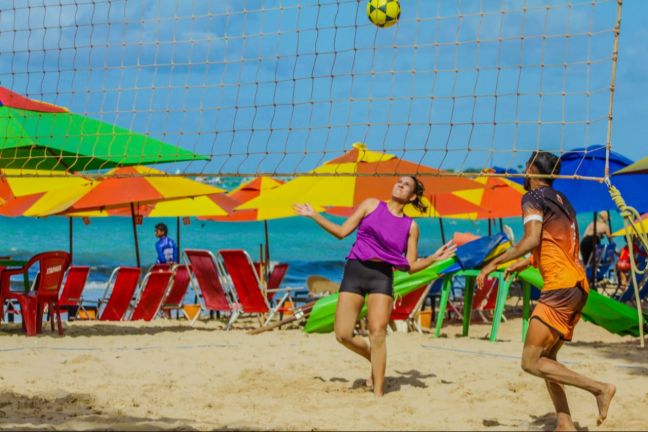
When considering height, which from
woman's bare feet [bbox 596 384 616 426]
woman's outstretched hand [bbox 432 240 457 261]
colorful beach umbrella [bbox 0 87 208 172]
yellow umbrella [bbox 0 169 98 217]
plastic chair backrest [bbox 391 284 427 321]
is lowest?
woman's bare feet [bbox 596 384 616 426]

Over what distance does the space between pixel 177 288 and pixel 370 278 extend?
564 cm

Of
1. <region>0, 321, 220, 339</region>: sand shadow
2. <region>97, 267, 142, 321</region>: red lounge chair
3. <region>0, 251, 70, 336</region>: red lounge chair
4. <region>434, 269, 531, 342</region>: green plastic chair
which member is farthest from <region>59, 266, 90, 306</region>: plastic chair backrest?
<region>434, 269, 531, 342</region>: green plastic chair

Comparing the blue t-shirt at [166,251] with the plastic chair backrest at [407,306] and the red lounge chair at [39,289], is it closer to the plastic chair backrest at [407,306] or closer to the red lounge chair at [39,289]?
the red lounge chair at [39,289]

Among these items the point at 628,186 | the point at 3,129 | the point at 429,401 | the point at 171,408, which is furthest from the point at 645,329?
the point at 3,129

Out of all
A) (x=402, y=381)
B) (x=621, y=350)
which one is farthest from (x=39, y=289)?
(x=621, y=350)

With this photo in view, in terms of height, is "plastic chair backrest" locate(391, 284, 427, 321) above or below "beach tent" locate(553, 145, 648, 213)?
below

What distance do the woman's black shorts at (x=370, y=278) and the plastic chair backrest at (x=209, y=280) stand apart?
4256 millimetres

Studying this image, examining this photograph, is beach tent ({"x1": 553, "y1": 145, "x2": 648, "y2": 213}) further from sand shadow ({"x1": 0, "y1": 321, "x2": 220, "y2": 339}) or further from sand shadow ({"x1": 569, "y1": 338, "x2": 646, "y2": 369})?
sand shadow ({"x1": 0, "y1": 321, "x2": 220, "y2": 339})

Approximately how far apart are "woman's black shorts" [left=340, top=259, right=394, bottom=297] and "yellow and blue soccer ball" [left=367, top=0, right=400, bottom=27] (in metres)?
2.39

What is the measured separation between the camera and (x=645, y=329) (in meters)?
8.98

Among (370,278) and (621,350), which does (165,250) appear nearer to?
(621,350)

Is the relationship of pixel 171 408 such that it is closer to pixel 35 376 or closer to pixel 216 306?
pixel 35 376

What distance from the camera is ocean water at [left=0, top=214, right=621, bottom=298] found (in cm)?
4481

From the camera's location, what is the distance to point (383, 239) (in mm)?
6172
